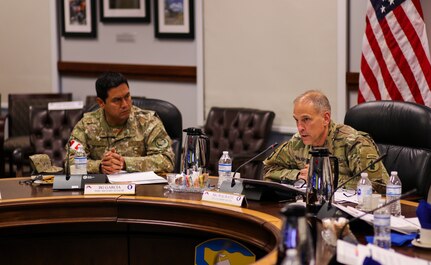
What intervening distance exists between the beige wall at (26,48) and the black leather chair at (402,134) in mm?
4402

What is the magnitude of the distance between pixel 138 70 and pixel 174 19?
0.61 metres

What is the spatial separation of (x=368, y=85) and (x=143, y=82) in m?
2.39

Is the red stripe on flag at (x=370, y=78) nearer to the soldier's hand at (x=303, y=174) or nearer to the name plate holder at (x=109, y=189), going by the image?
the soldier's hand at (x=303, y=174)

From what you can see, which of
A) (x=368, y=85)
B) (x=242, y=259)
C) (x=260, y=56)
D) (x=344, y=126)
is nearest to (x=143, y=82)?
(x=260, y=56)

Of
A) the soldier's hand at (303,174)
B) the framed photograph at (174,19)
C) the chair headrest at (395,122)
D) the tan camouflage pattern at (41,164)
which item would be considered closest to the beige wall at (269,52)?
the framed photograph at (174,19)

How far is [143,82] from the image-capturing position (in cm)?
761

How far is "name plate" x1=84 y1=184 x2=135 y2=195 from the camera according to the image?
162 inches

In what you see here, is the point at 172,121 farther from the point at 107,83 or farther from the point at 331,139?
the point at 331,139

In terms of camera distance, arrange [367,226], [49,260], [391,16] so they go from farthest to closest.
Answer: [391,16] → [49,260] → [367,226]

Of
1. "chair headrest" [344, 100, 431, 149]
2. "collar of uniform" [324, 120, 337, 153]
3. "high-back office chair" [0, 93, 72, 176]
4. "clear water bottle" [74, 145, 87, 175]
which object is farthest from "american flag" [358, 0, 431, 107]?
"high-back office chair" [0, 93, 72, 176]

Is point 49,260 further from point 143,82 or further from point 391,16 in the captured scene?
point 143,82

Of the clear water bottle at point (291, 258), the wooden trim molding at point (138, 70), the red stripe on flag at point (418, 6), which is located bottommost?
the clear water bottle at point (291, 258)

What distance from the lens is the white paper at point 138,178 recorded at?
4.38 m

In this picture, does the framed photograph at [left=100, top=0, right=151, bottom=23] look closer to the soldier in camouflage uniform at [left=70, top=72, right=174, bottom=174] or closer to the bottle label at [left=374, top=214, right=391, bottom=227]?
the soldier in camouflage uniform at [left=70, top=72, right=174, bottom=174]
